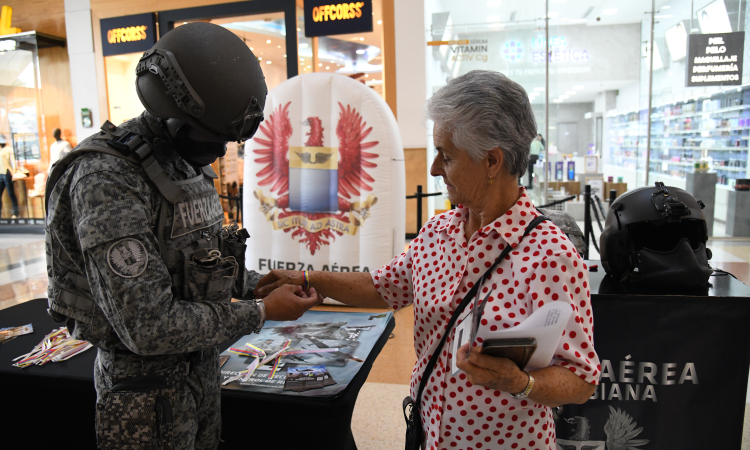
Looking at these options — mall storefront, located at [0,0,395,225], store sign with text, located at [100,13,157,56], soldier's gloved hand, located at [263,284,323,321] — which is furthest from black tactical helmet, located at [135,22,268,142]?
store sign with text, located at [100,13,157,56]

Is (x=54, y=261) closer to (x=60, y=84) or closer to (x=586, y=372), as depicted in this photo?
(x=586, y=372)

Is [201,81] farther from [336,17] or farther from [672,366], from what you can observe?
[336,17]

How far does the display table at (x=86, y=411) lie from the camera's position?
4.78ft

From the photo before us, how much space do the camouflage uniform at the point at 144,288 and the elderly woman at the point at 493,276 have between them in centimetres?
51

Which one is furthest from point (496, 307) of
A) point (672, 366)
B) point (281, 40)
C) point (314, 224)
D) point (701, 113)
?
point (701, 113)

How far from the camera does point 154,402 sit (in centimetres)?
116

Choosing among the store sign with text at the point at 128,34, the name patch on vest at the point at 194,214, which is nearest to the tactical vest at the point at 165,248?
the name patch on vest at the point at 194,214

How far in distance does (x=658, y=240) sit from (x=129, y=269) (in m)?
2.02

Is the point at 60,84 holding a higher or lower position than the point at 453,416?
higher

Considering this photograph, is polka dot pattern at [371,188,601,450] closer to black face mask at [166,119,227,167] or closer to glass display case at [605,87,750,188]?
black face mask at [166,119,227,167]

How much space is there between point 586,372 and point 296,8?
23.6ft

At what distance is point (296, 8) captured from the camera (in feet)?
23.3

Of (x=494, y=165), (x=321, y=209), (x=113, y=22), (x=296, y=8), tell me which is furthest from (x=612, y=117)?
(x=494, y=165)

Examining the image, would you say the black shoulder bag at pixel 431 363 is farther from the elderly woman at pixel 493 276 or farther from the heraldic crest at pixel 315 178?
the heraldic crest at pixel 315 178
